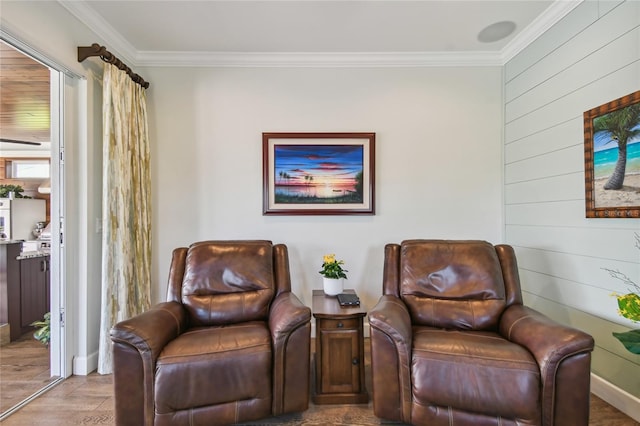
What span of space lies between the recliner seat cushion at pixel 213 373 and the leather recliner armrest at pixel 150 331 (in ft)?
Result: 0.19

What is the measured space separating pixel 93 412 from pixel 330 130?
2735 millimetres

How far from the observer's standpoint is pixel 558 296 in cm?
230

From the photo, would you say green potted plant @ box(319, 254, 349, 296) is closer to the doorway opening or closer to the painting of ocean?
the painting of ocean

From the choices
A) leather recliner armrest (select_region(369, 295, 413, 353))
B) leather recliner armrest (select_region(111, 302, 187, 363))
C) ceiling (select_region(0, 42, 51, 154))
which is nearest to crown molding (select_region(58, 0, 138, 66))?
ceiling (select_region(0, 42, 51, 154))

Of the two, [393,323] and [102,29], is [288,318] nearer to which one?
[393,323]

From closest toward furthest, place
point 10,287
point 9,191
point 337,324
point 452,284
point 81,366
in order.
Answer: point 337,324
point 452,284
point 81,366
point 10,287
point 9,191

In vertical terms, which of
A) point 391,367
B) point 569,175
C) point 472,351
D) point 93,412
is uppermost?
point 569,175

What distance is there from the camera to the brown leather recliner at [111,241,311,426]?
1552 mm

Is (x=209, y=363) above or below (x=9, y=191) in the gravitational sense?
below

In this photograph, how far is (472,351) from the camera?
1578 millimetres

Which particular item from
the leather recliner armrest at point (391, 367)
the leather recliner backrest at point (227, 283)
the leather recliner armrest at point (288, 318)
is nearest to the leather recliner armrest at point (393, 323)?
the leather recliner armrest at point (391, 367)

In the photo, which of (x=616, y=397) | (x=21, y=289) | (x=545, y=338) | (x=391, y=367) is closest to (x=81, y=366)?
(x=21, y=289)

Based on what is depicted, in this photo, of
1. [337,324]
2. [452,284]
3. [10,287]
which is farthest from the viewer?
[10,287]

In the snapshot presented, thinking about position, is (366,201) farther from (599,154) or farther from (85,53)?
(85,53)
